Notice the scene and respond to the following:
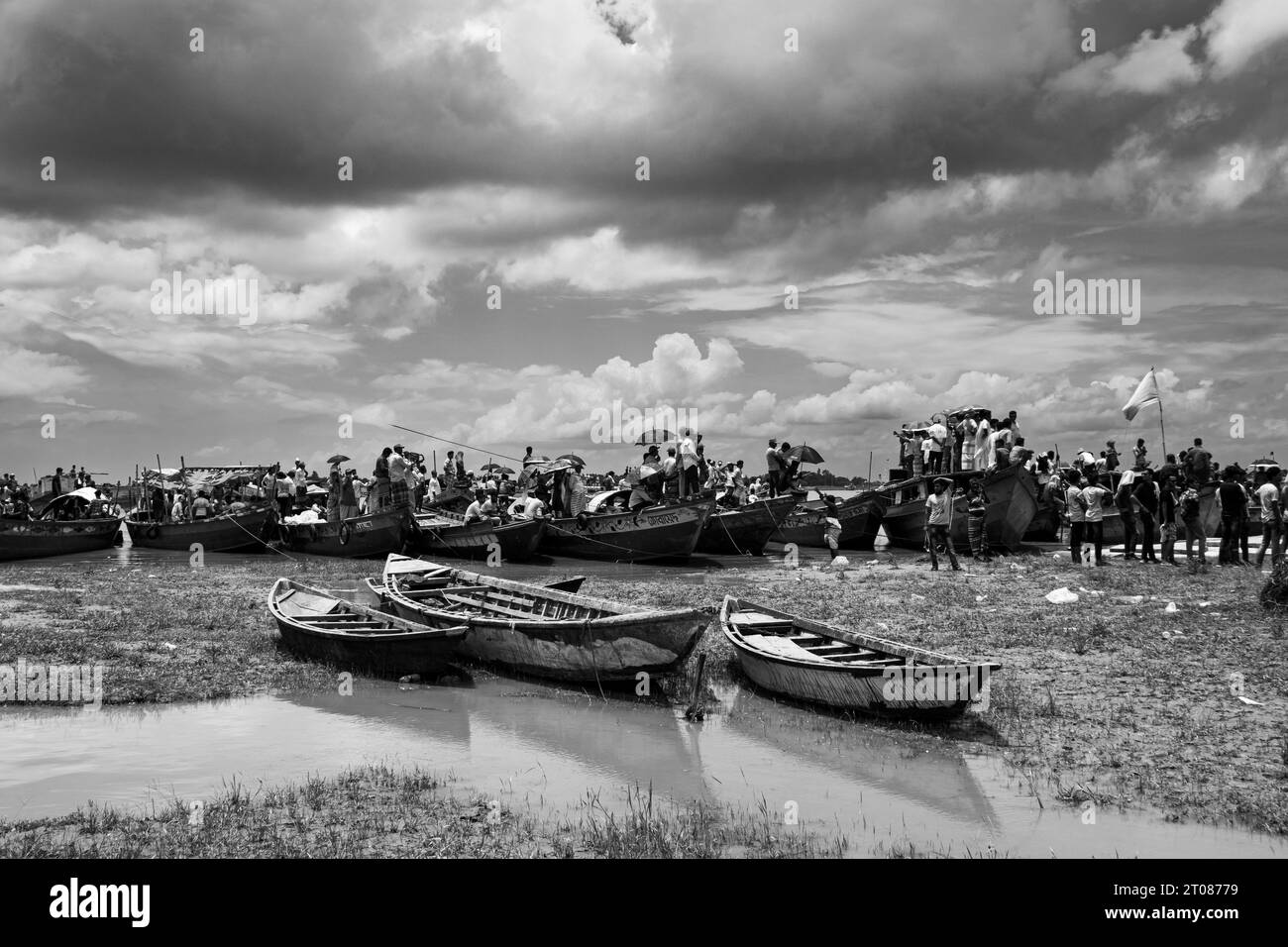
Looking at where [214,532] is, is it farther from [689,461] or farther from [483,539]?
[689,461]

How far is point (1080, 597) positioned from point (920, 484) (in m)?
11.1

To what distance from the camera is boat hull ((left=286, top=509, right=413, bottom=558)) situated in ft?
87.8

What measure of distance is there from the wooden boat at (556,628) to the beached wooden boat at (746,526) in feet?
41.9

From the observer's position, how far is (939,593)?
16.4 metres

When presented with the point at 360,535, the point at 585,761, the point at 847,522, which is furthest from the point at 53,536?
the point at 585,761

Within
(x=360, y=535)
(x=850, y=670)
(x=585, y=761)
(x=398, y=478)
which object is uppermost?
(x=398, y=478)

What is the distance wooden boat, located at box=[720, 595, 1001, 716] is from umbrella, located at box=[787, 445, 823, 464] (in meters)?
17.4

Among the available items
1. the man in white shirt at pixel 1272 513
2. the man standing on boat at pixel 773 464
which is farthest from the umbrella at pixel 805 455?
the man in white shirt at pixel 1272 513

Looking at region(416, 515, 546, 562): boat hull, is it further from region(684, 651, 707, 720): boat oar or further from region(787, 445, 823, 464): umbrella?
region(684, 651, 707, 720): boat oar

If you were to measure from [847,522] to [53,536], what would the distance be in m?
24.2

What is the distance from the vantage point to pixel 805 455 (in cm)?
2919
